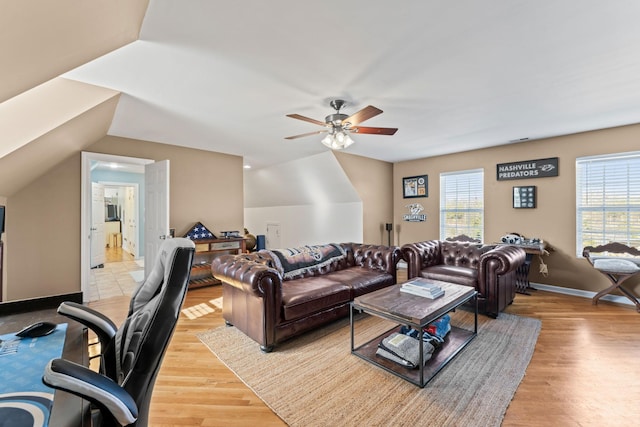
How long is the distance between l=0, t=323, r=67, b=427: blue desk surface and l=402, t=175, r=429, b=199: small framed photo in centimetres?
586

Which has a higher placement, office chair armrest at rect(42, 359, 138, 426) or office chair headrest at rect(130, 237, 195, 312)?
office chair headrest at rect(130, 237, 195, 312)

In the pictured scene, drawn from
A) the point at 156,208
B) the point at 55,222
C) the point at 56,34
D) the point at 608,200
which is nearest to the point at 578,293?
the point at 608,200

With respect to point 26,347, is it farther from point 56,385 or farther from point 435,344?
point 435,344

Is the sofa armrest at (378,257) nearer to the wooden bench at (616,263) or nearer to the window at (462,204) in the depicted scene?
the window at (462,204)

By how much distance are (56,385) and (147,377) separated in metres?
0.26

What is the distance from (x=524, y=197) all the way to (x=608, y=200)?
38.3 inches

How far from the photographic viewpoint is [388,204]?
6.46 meters

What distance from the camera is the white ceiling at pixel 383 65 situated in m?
1.65

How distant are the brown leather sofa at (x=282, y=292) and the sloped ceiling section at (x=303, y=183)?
2.39 metres

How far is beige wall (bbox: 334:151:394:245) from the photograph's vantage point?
561cm

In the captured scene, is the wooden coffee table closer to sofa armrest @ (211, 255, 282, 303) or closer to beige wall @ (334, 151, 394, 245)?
sofa armrest @ (211, 255, 282, 303)

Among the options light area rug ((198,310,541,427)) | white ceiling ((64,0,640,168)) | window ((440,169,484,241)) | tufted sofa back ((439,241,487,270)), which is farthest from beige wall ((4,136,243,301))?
window ((440,169,484,241))

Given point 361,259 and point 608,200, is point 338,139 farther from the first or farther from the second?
point 608,200

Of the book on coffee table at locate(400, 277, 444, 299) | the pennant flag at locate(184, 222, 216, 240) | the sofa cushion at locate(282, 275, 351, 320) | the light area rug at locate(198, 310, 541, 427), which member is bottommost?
the light area rug at locate(198, 310, 541, 427)
